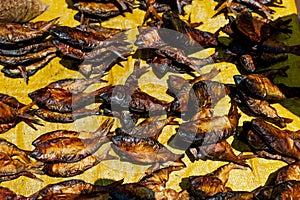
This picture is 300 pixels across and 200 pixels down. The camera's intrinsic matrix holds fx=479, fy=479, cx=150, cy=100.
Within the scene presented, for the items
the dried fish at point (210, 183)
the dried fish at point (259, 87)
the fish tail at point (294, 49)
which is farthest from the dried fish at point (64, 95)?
the fish tail at point (294, 49)

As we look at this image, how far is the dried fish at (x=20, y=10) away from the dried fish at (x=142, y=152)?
1969 mm

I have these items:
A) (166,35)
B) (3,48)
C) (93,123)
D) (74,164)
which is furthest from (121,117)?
(3,48)

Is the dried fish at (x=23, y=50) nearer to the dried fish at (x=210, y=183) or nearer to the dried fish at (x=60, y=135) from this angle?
the dried fish at (x=60, y=135)

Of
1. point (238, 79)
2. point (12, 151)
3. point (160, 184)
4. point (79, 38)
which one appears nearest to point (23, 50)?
point (79, 38)

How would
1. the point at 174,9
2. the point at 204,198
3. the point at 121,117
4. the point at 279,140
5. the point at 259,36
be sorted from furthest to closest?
the point at 174,9 < the point at 259,36 < the point at 121,117 < the point at 279,140 < the point at 204,198

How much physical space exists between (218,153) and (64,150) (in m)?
1.42

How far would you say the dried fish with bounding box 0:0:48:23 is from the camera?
537 centimetres

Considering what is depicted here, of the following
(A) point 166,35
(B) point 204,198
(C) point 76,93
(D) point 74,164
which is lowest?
(B) point 204,198

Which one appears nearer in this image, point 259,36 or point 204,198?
point 204,198

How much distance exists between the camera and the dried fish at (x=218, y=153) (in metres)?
4.41

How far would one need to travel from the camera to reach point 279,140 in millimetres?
4398

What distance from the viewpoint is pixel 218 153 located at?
4.42 meters

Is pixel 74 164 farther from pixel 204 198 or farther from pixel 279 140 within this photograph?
pixel 279 140

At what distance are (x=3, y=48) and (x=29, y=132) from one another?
38.2 inches
